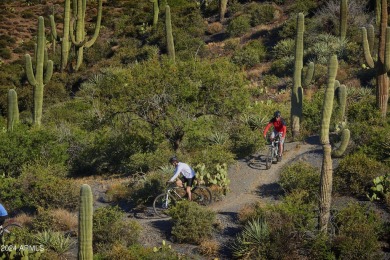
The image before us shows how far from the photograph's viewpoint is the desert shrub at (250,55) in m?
33.7

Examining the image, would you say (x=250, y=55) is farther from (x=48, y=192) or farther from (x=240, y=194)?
(x=48, y=192)

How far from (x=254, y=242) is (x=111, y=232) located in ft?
9.76

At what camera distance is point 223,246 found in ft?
45.0

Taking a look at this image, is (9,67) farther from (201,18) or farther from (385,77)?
(385,77)

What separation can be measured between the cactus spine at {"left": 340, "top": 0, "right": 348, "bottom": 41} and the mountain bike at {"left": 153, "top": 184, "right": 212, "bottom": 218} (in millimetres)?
15994

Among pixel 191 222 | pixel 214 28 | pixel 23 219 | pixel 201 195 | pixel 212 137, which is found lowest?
pixel 23 219

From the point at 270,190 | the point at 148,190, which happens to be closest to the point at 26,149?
the point at 148,190

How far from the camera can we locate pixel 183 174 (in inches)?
580

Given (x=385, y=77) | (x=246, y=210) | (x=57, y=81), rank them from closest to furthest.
A: (x=246, y=210)
(x=385, y=77)
(x=57, y=81)

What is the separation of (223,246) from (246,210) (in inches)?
48.8

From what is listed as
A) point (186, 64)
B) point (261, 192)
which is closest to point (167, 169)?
point (261, 192)

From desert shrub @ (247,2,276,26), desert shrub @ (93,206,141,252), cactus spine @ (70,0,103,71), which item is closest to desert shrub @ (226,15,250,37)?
desert shrub @ (247,2,276,26)

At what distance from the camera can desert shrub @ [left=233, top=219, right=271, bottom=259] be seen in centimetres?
1308

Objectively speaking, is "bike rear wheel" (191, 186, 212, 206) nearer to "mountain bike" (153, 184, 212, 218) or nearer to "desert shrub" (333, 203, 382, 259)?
"mountain bike" (153, 184, 212, 218)
